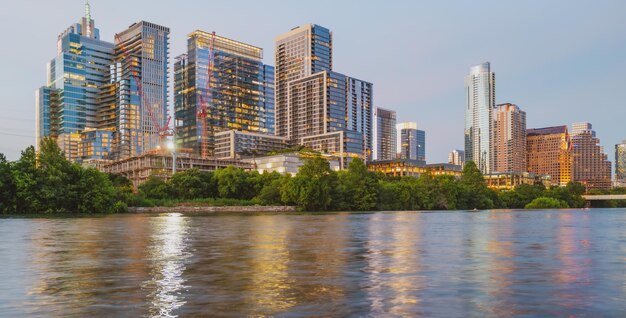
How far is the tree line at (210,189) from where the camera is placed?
369 ft

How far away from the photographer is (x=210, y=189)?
17650 centimetres

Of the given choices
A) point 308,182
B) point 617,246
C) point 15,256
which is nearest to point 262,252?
point 15,256

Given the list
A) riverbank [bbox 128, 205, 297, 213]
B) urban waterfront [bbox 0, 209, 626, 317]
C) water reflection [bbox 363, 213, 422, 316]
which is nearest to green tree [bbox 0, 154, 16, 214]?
riverbank [bbox 128, 205, 297, 213]

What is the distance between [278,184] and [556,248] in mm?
130792

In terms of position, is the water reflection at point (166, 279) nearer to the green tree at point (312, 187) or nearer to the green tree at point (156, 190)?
the green tree at point (312, 187)

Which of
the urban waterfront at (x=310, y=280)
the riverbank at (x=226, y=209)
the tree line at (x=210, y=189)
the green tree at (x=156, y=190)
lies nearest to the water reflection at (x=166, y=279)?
the urban waterfront at (x=310, y=280)

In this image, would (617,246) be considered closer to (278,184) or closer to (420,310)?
(420,310)

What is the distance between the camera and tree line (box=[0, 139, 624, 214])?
112438mm

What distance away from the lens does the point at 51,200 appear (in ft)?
371

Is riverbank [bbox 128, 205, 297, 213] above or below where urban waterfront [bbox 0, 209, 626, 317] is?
below

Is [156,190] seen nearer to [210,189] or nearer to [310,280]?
[210,189]

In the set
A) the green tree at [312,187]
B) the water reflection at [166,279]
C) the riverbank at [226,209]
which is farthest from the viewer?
the green tree at [312,187]

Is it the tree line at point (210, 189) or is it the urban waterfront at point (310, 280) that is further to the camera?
the tree line at point (210, 189)

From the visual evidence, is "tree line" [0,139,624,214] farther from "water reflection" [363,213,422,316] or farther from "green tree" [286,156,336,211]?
"water reflection" [363,213,422,316]
